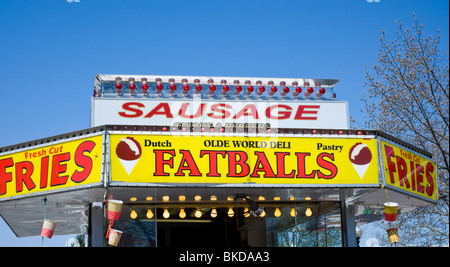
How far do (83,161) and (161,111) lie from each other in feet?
8.72

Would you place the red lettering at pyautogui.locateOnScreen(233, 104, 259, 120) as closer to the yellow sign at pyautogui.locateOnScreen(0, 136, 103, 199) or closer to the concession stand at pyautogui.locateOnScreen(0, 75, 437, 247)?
the concession stand at pyautogui.locateOnScreen(0, 75, 437, 247)

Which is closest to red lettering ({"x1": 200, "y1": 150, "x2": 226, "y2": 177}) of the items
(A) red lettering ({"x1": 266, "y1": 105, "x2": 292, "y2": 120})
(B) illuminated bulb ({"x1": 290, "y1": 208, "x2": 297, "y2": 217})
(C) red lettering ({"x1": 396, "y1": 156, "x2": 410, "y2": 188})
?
(A) red lettering ({"x1": 266, "y1": 105, "x2": 292, "y2": 120})

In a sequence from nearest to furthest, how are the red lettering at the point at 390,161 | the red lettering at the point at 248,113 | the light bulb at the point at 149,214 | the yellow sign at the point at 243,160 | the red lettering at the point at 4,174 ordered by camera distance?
the yellow sign at the point at 243,160 → the red lettering at the point at 4,174 → the red lettering at the point at 390,161 → the light bulb at the point at 149,214 → the red lettering at the point at 248,113

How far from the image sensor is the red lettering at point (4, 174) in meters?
12.5

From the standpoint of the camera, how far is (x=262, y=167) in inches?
477

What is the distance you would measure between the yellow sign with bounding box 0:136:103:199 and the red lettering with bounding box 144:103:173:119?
2.23 metres

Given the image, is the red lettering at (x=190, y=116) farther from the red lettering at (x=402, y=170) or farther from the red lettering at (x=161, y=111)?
the red lettering at (x=402, y=170)

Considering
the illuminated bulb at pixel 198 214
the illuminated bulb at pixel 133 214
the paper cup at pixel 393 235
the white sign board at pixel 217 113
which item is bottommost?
the paper cup at pixel 393 235

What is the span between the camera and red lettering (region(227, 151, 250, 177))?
39.4 ft

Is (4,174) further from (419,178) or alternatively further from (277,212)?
(419,178)

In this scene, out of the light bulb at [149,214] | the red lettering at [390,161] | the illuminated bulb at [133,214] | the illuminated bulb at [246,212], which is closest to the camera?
the red lettering at [390,161]

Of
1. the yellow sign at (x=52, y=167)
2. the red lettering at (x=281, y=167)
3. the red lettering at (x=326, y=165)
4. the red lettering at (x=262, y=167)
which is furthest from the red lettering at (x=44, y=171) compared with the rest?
the red lettering at (x=326, y=165)

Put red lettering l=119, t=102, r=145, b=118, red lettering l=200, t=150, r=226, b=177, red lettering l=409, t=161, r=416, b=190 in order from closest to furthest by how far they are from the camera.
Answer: red lettering l=200, t=150, r=226, b=177
red lettering l=409, t=161, r=416, b=190
red lettering l=119, t=102, r=145, b=118

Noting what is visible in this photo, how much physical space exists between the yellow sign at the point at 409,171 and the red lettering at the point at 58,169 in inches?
258
